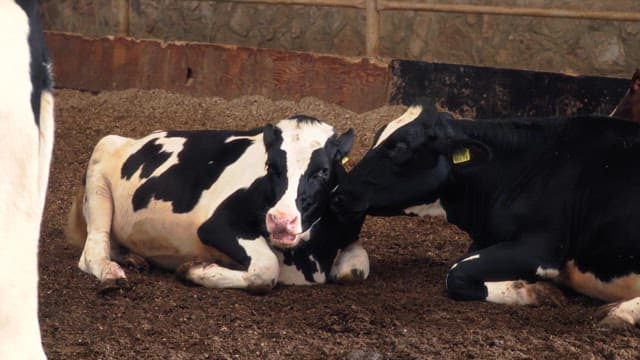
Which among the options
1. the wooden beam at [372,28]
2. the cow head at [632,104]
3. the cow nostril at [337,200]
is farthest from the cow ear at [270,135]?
the wooden beam at [372,28]

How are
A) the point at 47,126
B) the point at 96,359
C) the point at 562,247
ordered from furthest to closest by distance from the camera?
the point at 562,247 < the point at 96,359 < the point at 47,126

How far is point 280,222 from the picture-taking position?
5.52m

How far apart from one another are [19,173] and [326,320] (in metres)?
2.91

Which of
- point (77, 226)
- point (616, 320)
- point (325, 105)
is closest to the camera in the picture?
point (616, 320)

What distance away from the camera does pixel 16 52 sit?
2398 mm

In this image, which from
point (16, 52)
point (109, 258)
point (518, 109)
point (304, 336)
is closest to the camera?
point (16, 52)

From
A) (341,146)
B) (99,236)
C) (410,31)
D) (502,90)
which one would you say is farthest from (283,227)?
(410,31)

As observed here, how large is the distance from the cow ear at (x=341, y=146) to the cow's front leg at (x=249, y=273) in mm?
579

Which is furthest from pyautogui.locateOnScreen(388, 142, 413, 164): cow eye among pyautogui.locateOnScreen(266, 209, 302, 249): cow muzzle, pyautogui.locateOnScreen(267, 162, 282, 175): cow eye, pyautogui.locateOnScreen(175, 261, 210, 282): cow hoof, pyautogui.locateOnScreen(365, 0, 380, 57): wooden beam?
pyautogui.locateOnScreen(365, 0, 380, 57): wooden beam

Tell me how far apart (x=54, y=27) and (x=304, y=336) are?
10.3m

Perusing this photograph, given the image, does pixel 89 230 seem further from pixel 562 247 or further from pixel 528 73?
pixel 528 73

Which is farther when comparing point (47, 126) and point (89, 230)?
point (89, 230)

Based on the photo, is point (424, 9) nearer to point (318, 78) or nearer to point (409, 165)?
point (318, 78)

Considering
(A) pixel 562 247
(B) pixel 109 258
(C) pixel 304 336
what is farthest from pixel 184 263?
(A) pixel 562 247
